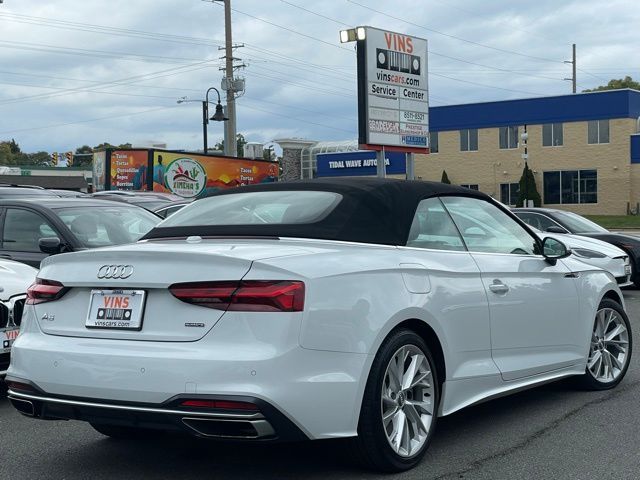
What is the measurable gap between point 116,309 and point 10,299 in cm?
263

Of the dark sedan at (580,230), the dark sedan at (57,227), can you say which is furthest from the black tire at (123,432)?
the dark sedan at (580,230)

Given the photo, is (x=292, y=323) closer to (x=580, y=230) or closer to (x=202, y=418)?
(x=202, y=418)

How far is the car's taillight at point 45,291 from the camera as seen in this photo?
15.1 feet

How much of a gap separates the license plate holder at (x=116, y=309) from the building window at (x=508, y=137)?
5363cm

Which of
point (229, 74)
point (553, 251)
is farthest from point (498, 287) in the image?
point (229, 74)

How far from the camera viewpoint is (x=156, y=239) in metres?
5.33

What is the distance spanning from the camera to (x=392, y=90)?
21734mm

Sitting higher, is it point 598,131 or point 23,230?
point 598,131

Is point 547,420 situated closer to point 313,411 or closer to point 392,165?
point 313,411

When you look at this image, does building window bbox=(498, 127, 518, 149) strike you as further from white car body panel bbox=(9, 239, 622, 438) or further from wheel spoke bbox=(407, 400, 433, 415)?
wheel spoke bbox=(407, 400, 433, 415)

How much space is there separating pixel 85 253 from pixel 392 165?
55.3m

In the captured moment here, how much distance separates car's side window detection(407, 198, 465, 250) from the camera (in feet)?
17.0

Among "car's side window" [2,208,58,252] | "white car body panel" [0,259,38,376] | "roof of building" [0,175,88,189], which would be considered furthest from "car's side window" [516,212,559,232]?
"roof of building" [0,175,88,189]

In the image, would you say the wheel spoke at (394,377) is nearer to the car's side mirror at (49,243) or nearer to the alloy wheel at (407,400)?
the alloy wheel at (407,400)
